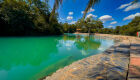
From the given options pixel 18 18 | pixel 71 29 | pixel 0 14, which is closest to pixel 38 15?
pixel 18 18

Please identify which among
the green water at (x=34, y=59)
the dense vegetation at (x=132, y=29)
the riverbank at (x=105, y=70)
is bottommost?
the green water at (x=34, y=59)

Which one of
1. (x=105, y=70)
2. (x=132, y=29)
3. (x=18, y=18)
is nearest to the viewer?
(x=105, y=70)

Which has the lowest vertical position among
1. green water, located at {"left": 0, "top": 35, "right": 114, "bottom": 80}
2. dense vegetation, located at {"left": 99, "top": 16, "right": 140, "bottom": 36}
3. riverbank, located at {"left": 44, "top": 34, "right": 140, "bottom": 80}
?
green water, located at {"left": 0, "top": 35, "right": 114, "bottom": 80}

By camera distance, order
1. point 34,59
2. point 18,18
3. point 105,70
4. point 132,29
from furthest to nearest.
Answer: point 132,29, point 18,18, point 34,59, point 105,70

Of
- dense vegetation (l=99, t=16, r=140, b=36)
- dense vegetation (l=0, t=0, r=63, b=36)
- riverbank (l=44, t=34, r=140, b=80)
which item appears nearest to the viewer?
riverbank (l=44, t=34, r=140, b=80)

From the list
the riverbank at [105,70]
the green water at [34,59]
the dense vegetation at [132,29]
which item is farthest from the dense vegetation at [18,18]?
the dense vegetation at [132,29]

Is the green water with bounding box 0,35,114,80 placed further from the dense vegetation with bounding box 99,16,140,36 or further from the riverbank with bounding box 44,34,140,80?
the dense vegetation with bounding box 99,16,140,36

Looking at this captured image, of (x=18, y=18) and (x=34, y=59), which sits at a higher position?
(x=18, y=18)

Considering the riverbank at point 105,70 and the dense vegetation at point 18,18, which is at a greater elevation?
the dense vegetation at point 18,18

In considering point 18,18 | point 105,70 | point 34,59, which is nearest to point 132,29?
point 105,70

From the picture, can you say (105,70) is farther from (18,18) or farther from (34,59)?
(18,18)

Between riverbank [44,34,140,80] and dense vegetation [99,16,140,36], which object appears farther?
dense vegetation [99,16,140,36]

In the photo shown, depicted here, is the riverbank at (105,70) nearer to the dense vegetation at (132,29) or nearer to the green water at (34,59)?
the green water at (34,59)

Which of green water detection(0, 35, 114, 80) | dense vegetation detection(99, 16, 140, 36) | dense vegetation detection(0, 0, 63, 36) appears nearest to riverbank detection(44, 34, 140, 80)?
green water detection(0, 35, 114, 80)
